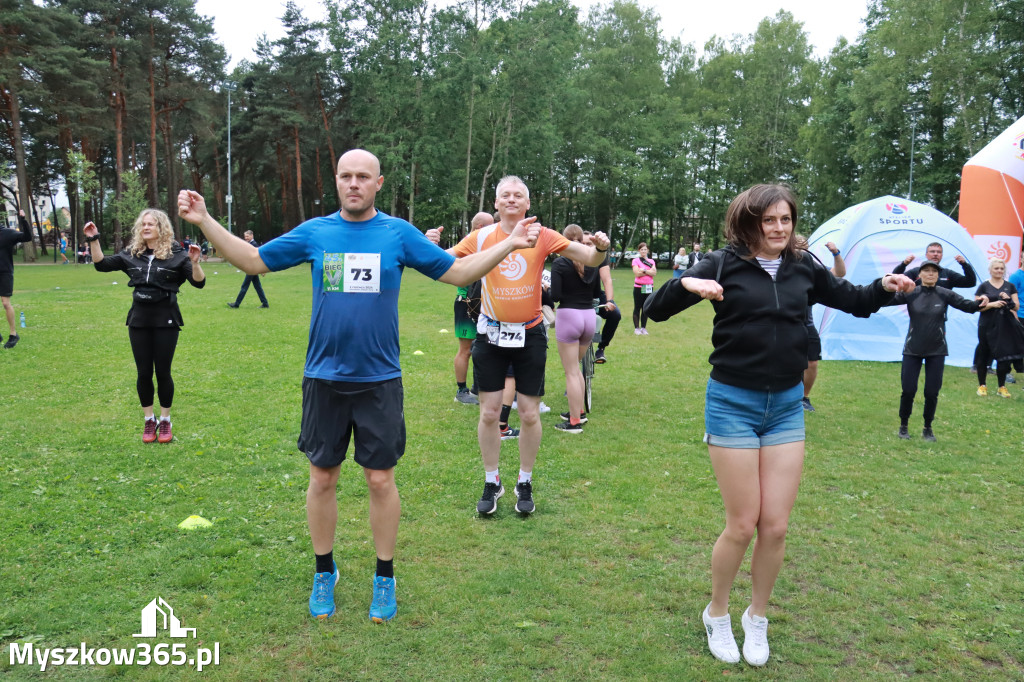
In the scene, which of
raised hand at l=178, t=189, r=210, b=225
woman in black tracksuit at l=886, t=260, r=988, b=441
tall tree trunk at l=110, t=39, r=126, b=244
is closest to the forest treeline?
tall tree trunk at l=110, t=39, r=126, b=244

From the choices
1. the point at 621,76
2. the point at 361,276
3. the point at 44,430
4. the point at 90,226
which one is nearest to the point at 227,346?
the point at 44,430

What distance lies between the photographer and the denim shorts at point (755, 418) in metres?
3.12

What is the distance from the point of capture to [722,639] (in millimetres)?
3354

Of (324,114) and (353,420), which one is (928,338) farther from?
(324,114)

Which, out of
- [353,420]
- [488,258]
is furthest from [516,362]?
[353,420]

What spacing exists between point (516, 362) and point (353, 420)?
5.34ft

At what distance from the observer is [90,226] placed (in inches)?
211

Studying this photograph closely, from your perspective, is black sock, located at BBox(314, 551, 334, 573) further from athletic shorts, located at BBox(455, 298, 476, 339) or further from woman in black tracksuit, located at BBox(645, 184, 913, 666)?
athletic shorts, located at BBox(455, 298, 476, 339)

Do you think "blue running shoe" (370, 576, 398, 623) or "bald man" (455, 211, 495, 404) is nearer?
"blue running shoe" (370, 576, 398, 623)

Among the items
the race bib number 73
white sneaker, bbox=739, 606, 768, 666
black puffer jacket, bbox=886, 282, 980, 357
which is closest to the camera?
white sneaker, bbox=739, 606, 768, 666

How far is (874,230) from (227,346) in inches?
453

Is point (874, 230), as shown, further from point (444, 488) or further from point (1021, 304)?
point (444, 488)

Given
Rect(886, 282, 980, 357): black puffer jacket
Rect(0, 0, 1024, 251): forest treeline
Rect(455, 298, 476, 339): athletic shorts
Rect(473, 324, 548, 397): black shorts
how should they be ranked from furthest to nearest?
Rect(0, 0, 1024, 251): forest treeline < Rect(455, 298, 476, 339): athletic shorts < Rect(886, 282, 980, 357): black puffer jacket < Rect(473, 324, 548, 397): black shorts

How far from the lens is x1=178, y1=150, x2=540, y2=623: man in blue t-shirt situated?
11.1ft
